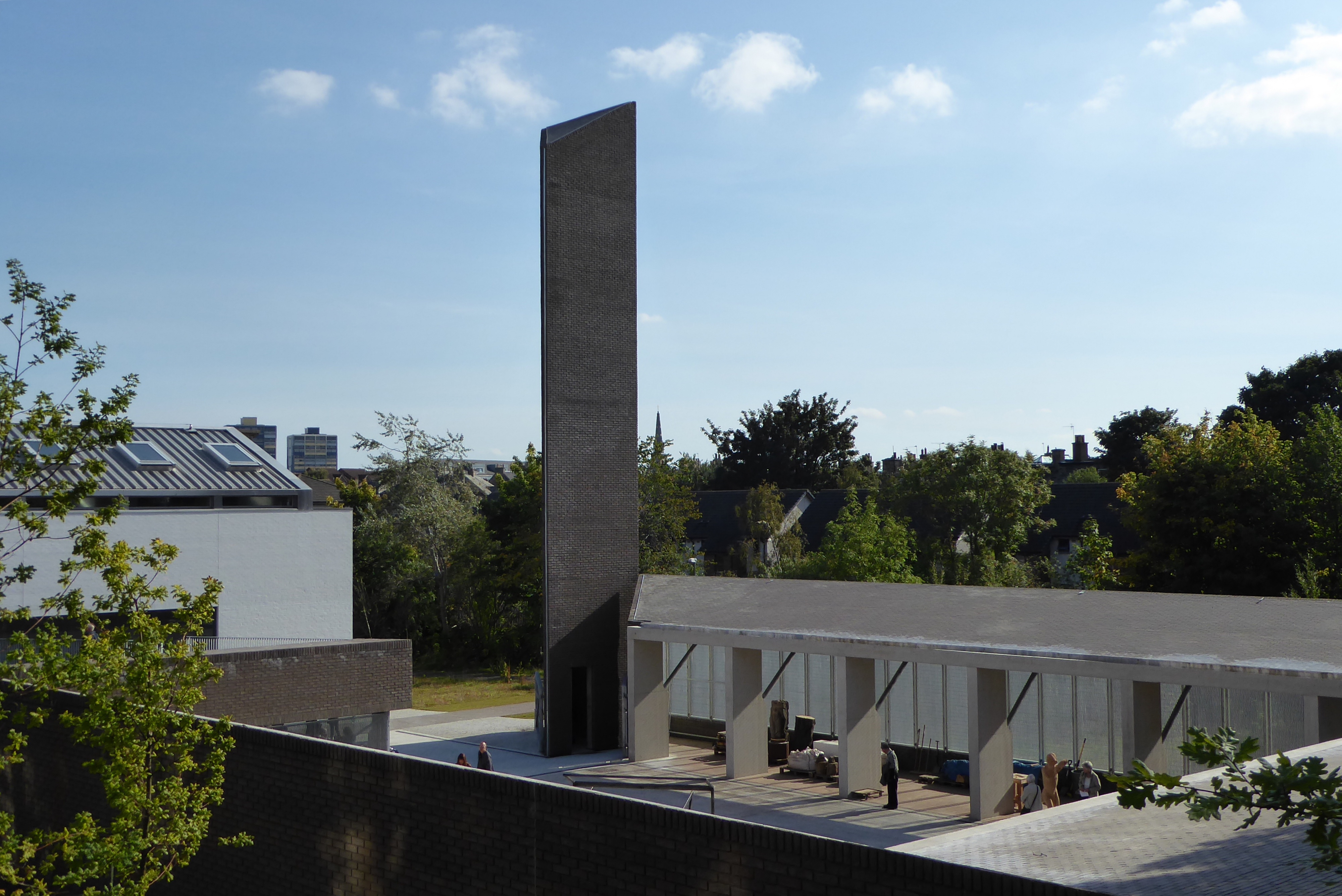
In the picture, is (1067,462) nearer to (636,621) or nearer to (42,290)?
(636,621)

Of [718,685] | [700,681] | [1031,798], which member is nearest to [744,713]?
[718,685]

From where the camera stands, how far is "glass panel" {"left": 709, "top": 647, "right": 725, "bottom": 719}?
28.1m

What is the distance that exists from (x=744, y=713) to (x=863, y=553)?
18649 millimetres

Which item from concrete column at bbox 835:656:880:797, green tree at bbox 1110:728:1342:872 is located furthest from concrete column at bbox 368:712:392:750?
green tree at bbox 1110:728:1342:872

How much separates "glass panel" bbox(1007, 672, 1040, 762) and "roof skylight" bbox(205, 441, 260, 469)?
831 inches

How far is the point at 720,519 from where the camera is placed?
74312 mm

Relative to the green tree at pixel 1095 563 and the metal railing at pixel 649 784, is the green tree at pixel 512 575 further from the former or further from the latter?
the metal railing at pixel 649 784

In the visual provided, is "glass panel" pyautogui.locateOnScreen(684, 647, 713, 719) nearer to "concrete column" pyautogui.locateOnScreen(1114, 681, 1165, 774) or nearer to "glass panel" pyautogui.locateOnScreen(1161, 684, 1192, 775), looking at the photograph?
"glass panel" pyautogui.locateOnScreen(1161, 684, 1192, 775)

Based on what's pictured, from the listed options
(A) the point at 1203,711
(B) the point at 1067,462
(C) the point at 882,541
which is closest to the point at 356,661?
(A) the point at 1203,711

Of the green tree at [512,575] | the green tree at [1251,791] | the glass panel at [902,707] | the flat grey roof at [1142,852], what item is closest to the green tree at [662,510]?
the green tree at [512,575]

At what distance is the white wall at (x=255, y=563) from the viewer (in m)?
26.1

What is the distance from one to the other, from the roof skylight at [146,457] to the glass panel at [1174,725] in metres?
25.2

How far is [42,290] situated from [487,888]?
728cm

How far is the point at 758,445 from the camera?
275 ft
